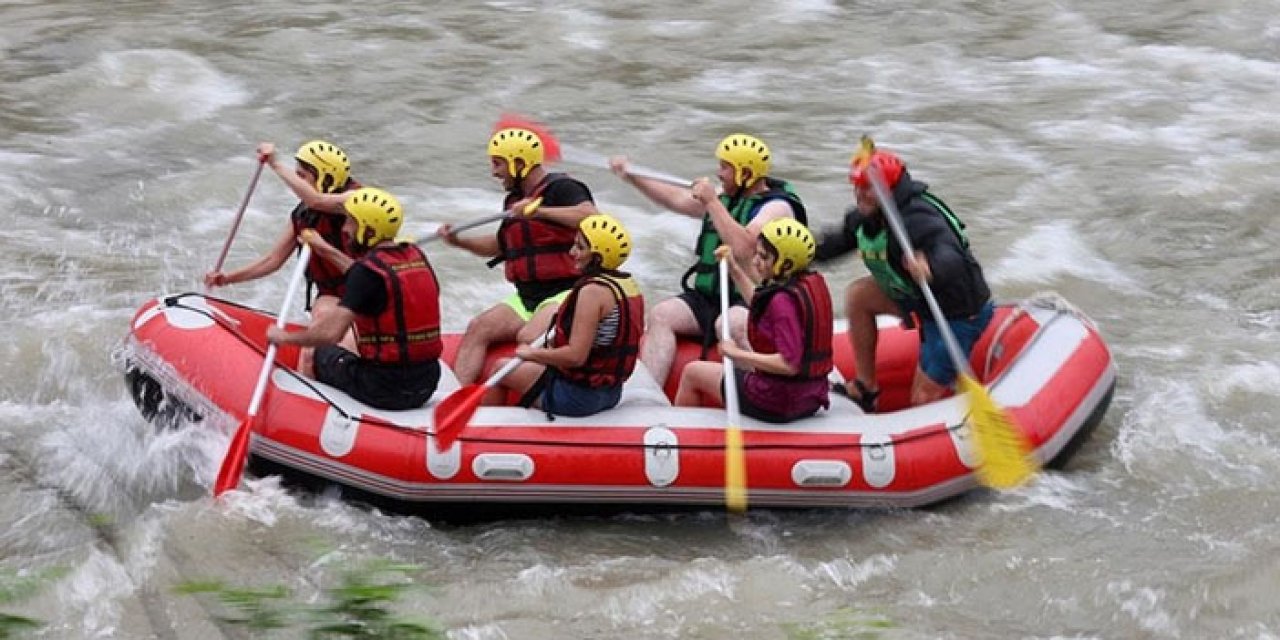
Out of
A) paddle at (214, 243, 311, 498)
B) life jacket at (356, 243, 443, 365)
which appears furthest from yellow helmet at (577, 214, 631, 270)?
paddle at (214, 243, 311, 498)

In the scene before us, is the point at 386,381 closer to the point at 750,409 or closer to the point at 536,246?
the point at 536,246

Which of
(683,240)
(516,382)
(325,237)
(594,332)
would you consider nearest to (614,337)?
(594,332)

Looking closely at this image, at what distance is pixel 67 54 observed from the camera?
12867 mm

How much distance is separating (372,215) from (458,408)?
74cm

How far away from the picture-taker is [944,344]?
642 centimetres

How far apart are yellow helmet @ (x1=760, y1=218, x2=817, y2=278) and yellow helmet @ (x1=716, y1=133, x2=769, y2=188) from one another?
2.34 ft

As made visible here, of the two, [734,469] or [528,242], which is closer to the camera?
[734,469]

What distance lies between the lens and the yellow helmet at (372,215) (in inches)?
241

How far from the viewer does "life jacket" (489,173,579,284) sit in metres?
6.75

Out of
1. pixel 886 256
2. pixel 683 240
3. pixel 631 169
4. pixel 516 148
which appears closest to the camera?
pixel 886 256

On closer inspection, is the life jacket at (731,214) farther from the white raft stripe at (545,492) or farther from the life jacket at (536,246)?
the white raft stripe at (545,492)

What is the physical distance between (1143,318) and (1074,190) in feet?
6.88

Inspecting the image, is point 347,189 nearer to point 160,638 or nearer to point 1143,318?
point 160,638

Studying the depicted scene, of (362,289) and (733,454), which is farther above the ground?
(362,289)
